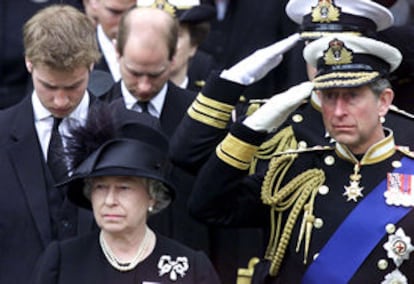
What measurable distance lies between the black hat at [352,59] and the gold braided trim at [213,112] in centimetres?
54

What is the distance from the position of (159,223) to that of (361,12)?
1475 mm

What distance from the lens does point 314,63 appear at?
668 cm

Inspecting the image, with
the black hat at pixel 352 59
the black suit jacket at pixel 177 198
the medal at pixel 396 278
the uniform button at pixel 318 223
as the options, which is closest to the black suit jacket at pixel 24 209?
the black suit jacket at pixel 177 198

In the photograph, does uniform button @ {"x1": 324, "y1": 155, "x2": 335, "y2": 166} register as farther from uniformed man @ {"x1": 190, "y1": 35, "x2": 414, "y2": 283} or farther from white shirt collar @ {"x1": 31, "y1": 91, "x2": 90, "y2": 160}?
white shirt collar @ {"x1": 31, "y1": 91, "x2": 90, "y2": 160}

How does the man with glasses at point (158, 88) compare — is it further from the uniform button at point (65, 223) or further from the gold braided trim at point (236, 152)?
the gold braided trim at point (236, 152)

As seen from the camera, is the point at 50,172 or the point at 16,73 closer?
the point at 50,172

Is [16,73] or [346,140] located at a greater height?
[346,140]

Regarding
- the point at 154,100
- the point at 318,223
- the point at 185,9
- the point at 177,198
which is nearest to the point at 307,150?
the point at 318,223

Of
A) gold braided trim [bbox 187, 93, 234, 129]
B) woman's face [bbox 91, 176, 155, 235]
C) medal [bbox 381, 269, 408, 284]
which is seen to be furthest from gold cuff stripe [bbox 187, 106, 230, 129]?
medal [bbox 381, 269, 408, 284]

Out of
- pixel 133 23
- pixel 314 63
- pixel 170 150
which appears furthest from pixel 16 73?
pixel 314 63

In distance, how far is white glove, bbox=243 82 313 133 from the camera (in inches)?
A: 261

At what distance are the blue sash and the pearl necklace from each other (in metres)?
0.70

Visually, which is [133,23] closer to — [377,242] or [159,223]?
[159,223]

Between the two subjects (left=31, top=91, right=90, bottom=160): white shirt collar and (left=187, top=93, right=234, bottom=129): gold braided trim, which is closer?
(left=187, top=93, right=234, bottom=129): gold braided trim
